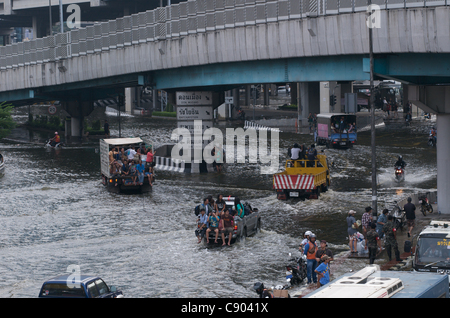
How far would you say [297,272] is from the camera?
64.5 feet

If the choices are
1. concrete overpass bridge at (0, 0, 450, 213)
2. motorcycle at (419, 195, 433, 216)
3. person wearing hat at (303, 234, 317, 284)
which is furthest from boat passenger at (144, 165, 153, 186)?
person wearing hat at (303, 234, 317, 284)

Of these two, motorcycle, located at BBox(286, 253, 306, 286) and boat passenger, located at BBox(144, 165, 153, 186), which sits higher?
boat passenger, located at BBox(144, 165, 153, 186)

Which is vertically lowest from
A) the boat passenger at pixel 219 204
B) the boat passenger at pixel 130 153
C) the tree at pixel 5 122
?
the boat passenger at pixel 219 204

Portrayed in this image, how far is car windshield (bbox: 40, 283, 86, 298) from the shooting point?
15.2m

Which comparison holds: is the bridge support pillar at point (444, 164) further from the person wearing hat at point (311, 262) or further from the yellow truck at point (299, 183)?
the person wearing hat at point (311, 262)

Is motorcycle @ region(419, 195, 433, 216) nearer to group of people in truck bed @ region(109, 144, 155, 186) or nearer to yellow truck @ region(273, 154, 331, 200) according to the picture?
yellow truck @ region(273, 154, 331, 200)

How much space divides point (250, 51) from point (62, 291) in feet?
81.0

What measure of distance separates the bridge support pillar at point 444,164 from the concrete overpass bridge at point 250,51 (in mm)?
43

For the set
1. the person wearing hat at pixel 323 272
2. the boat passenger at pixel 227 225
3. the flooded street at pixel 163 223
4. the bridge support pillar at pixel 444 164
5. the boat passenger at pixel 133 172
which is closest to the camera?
the person wearing hat at pixel 323 272

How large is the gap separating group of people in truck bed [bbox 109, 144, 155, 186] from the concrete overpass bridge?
24.0 feet

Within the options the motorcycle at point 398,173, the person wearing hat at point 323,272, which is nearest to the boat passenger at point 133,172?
the motorcycle at point 398,173

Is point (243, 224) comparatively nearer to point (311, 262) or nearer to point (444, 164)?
point (311, 262)

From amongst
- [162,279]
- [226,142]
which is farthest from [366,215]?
[226,142]

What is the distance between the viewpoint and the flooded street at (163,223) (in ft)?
68.8
